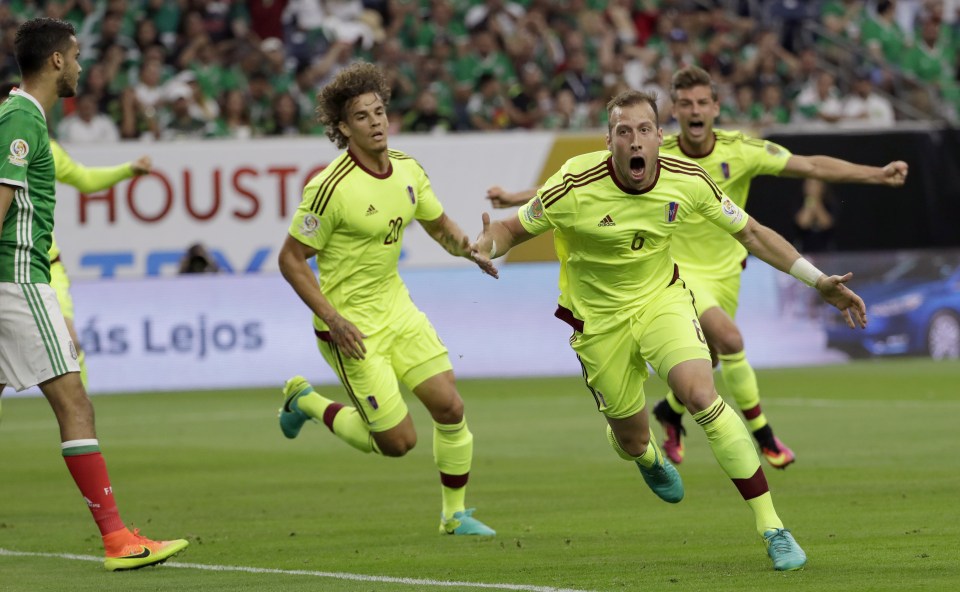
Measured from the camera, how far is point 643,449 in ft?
29.6

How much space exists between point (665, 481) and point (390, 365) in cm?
171

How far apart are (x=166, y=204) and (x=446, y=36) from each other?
5462 millimetres

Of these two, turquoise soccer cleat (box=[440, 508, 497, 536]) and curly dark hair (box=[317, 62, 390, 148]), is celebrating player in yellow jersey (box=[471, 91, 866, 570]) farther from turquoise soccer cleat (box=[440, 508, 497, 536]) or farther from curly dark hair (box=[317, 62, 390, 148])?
curly dark hair (box=[317, 62, 390, 148])

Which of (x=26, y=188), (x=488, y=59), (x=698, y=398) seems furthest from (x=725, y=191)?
(x=488, y=59)

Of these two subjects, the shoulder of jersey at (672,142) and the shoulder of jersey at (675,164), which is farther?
the shoulder of jersey at (672,142)

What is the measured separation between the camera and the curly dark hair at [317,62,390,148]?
30.9 ft

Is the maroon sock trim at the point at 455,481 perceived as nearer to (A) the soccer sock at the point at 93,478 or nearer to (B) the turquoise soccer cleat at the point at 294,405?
(B) the turquoise soccer cleat at the point at 294,405

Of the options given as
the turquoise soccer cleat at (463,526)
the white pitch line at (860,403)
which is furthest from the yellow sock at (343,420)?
the white pitch line at (860,403)

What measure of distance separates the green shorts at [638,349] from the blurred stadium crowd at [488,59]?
45.9ft

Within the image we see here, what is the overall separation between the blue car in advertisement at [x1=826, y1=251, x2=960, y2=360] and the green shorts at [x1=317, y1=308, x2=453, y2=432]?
44.9 ft

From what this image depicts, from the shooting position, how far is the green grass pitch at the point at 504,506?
25.3 ft

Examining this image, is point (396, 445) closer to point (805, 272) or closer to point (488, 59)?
point (805, 272)

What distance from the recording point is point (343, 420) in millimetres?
10141

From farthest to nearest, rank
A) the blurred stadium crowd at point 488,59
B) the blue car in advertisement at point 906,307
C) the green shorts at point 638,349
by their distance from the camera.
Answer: the blurred stadium crowd at point 488,59, the blue car in advertisement at point 906,307, the green shorts at point 638,349
